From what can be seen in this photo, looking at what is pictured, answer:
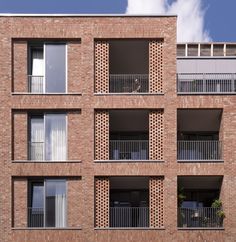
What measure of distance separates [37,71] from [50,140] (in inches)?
135

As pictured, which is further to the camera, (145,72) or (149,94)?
(145,72)

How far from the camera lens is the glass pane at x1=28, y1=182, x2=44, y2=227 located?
28547 millimetres

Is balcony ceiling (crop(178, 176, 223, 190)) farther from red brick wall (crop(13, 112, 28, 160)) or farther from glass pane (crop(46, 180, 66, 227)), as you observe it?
red brick wall (crop(13, 112, 28, 160))

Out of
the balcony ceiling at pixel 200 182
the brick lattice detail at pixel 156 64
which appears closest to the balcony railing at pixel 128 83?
the brick lattice detail at pixel 156 64

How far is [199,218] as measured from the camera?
29016mm

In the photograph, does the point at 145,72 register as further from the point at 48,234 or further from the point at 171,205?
the point at 48,234

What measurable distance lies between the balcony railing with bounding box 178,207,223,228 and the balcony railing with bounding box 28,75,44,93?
8.82 metres

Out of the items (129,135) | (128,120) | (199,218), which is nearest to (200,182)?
(199,218)

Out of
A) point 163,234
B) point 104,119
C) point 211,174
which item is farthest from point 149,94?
point 163,234

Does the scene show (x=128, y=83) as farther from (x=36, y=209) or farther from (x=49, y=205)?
(x=36, y=209)

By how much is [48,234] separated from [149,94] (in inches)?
315

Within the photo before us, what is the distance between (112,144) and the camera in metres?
30.8

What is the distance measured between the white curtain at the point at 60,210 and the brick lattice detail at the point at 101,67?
17.5 feet

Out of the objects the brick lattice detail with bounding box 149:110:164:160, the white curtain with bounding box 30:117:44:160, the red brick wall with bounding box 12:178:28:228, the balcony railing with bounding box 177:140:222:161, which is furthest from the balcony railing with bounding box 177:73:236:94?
the red brick wall with bounding box 12:178:28:228
